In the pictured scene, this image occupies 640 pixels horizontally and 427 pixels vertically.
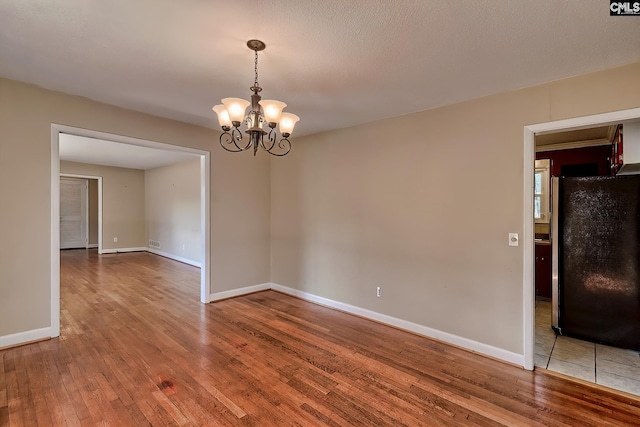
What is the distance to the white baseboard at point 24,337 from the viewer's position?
2.88m

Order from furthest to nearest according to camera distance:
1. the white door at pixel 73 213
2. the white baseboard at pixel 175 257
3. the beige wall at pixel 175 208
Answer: the white door at pixel 73 213 → the beige wall at pixel 175 208 → the white baseboard at pixel 175 257

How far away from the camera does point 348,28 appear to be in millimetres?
1927

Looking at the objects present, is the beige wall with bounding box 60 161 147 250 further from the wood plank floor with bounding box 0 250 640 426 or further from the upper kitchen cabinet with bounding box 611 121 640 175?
the upper kitchen cabinet with bounding box 611 121 640 175

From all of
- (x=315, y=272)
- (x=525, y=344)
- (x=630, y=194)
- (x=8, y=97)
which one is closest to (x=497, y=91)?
(x=630, y=194)

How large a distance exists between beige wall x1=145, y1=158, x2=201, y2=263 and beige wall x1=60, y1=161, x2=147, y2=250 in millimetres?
246

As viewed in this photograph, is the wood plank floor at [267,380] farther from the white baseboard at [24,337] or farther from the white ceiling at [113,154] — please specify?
the white ceiling at [113,154]

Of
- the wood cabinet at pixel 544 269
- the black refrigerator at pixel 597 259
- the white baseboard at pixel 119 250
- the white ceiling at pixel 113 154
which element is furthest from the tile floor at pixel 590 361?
the white baseboard at pixel 119 250

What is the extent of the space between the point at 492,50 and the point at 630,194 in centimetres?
224

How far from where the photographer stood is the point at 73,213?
9.32 metres

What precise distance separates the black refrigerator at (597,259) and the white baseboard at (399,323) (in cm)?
113

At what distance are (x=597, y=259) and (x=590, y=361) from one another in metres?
1.03

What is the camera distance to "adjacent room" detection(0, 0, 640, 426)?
6.51ft

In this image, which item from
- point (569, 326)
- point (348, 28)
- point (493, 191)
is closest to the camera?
point (348, 28)

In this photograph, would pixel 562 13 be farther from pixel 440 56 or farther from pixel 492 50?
pixel 440 56
